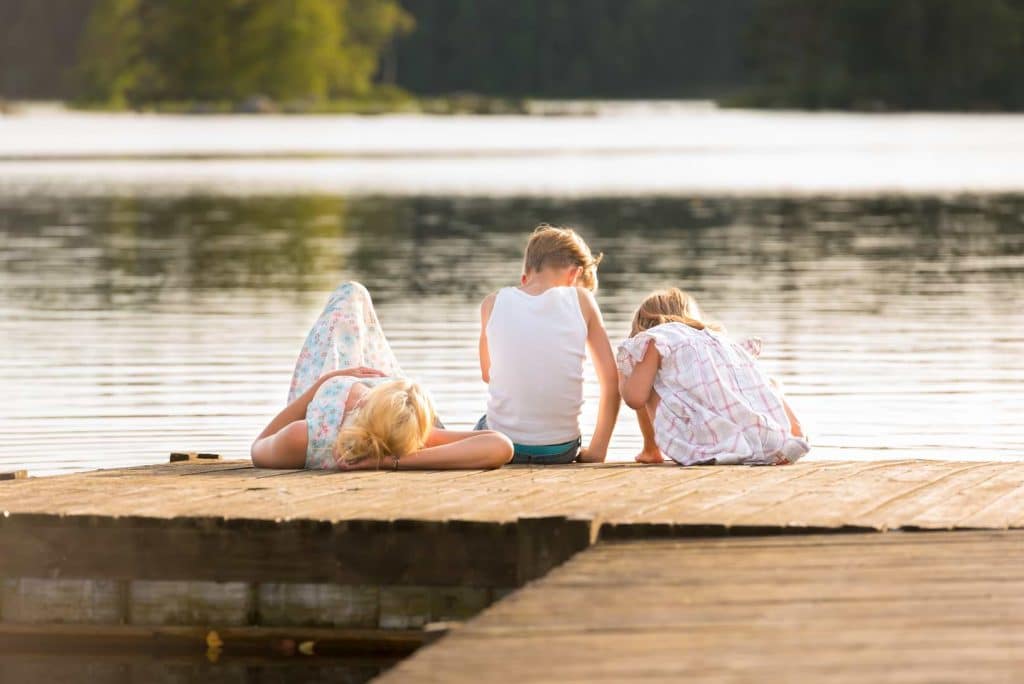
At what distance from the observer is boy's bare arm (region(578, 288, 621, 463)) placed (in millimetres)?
7461

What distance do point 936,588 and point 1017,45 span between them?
11761 centimetres

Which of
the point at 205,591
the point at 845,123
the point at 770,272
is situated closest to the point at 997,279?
the point at 770,272

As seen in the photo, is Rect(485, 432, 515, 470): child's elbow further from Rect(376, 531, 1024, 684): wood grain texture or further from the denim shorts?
Rect(376, 531, 1024, 684): wood grain texture

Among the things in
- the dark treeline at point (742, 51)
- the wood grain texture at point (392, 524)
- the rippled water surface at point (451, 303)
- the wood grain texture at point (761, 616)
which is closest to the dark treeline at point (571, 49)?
the dark treeline at point (742, 51)

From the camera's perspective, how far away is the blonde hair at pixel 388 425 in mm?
6902

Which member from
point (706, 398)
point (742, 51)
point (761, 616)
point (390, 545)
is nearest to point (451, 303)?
point (706, 398)

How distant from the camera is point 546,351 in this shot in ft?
24.4

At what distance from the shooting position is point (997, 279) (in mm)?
20203

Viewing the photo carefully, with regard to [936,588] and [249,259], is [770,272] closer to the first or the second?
[249,259]

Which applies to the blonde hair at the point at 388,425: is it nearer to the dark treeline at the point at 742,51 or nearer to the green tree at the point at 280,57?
the dark treeline at the point at 742,51

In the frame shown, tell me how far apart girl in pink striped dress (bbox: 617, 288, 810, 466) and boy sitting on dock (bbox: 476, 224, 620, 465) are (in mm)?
125

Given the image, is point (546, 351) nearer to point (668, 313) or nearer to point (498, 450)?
point (498, 450)

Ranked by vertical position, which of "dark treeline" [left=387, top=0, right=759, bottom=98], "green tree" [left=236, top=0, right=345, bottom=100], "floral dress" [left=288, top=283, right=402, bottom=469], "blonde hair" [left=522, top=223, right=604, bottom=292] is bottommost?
"floral dress" [left=288, top=283, right=402, bottom=469]

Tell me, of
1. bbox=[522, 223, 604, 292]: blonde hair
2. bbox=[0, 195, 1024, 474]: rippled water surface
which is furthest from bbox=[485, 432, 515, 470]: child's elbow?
bbox=[0, 195, 1024, 474]: rippled water surface
